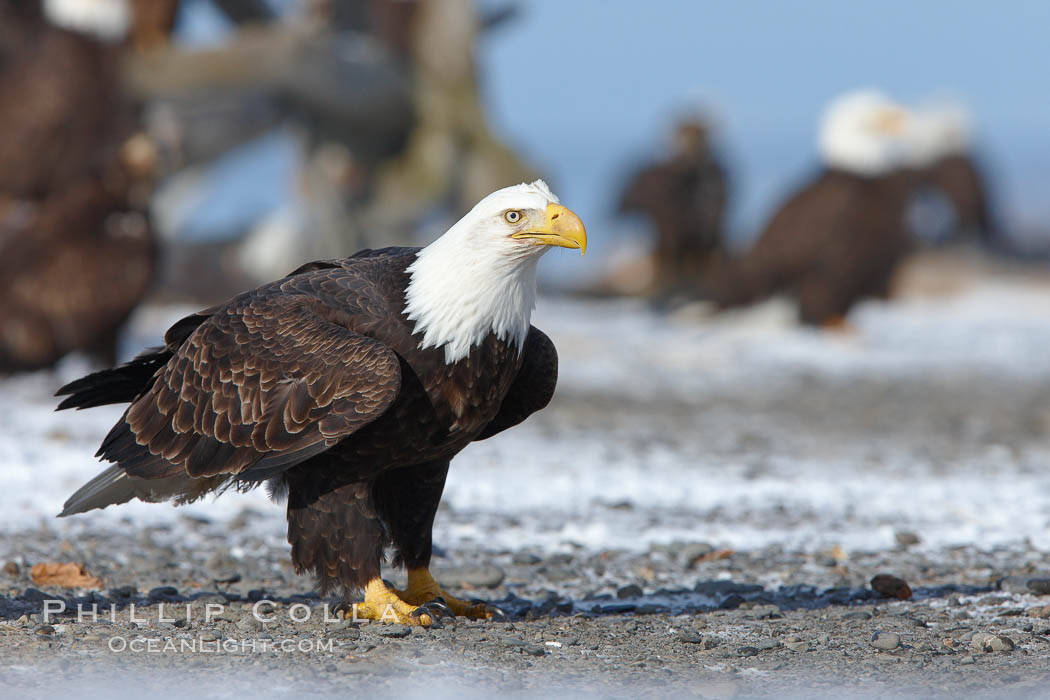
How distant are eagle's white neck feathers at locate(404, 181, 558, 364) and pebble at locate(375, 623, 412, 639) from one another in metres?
0.78

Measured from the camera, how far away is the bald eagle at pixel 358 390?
3.78 m

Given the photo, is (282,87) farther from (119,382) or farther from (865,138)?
(119,382)

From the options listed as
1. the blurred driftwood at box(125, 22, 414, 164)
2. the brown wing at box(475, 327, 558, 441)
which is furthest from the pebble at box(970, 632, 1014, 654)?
the blurred driftwood at box(125, 22, 414, 164)

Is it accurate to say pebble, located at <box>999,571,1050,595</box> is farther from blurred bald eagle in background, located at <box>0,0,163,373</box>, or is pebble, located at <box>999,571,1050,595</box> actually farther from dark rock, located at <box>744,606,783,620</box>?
blurred bald eagle in background, located at <box>0,0,163,373</box>

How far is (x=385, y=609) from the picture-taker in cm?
399

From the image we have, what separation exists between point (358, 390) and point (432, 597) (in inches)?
36.2

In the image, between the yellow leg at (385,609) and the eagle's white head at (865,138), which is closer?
the yellow leg at (385,609)

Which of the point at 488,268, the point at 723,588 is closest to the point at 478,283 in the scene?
the point at 488,268

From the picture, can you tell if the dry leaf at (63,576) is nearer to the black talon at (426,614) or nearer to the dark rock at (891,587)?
the black talon at (426,614)

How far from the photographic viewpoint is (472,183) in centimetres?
1569

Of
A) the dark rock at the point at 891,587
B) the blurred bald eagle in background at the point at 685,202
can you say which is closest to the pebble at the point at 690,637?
the dark rock at the point at 891,587

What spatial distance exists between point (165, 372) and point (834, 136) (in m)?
9.05

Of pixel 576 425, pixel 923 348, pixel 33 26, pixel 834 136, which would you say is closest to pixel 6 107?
pixel 33 26

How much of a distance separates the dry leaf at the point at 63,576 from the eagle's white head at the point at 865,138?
28.8ft
